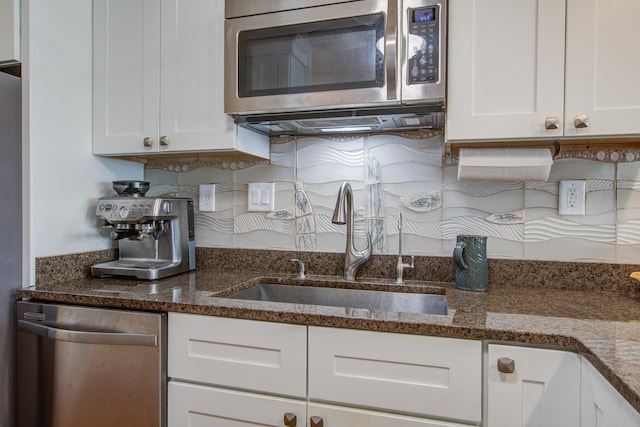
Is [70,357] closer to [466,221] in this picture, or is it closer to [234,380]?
[234,380]

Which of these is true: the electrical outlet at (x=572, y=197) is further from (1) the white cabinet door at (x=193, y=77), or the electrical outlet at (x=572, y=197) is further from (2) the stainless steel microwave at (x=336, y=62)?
(1) the white cabinet door at (x=193, y=77)

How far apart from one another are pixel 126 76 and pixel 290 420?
1432 millimetres

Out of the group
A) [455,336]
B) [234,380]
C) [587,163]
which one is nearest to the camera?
[455,336]

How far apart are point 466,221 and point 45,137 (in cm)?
162

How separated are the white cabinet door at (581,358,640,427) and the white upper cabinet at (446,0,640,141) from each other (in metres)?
0.69

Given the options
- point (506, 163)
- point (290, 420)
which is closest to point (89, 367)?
point (290, 420)

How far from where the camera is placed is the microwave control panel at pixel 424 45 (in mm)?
1241

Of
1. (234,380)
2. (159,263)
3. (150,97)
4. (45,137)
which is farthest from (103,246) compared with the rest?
(234,380)

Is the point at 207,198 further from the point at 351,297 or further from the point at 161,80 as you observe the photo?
the point at 351,297

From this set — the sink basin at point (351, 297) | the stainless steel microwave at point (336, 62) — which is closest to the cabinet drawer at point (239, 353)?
the sink basin at point (351, 297)

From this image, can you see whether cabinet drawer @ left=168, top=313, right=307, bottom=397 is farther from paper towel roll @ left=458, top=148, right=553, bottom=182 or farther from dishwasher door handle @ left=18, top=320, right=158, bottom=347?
paper towel roll @ left=458, top=148, right=553, bottom=182

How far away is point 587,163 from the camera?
142 centimetres

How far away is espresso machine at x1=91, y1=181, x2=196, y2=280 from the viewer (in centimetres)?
152

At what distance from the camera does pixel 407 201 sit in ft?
5.25
